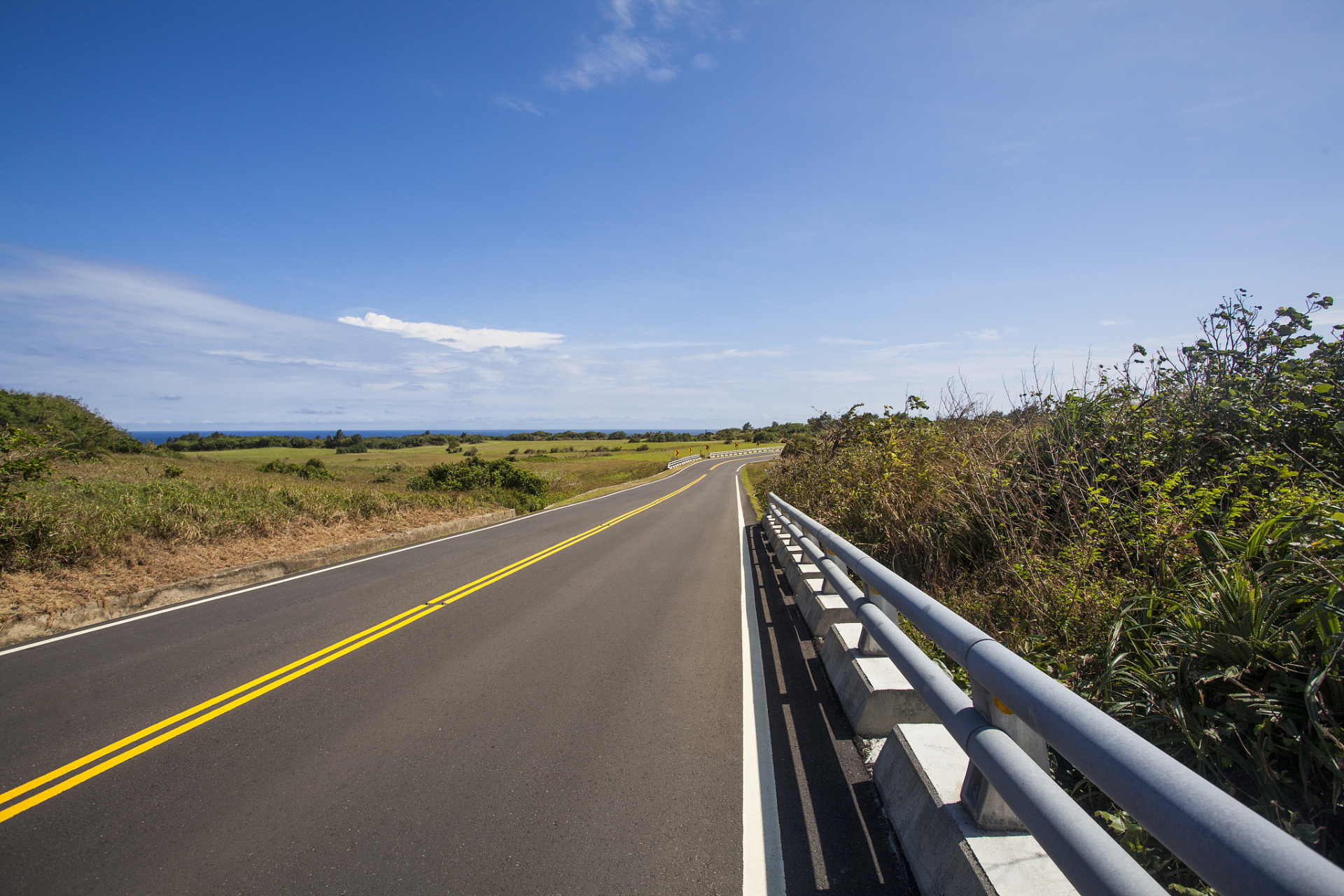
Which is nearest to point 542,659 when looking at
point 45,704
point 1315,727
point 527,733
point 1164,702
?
point 527,733

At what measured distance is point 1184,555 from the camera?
4.15 m

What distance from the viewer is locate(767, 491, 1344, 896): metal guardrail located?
3.64 ft

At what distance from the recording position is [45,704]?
15.9 feet

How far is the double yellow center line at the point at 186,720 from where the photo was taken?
12.1ft

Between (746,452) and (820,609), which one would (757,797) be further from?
(746,452)

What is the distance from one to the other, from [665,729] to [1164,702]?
3.10 meters

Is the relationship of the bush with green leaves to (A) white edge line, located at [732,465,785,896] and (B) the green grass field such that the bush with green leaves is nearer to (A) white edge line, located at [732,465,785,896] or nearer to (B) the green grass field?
(B) the green grass field

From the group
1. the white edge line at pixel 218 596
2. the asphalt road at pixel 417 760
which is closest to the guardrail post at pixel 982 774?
the asphalt road at pixel 417 760

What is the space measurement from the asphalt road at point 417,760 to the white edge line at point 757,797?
0.06ft

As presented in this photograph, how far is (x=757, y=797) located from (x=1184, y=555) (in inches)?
135

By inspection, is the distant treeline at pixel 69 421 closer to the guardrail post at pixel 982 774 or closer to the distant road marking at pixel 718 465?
the guardrail post at pixel 982 774

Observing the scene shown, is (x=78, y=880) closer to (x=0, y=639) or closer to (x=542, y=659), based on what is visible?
(x=542, y=659)

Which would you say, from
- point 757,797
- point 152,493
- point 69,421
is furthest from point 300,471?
point 757,797

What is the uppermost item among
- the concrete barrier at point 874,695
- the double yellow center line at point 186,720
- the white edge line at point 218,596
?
the concrete barrier at point 874,695
